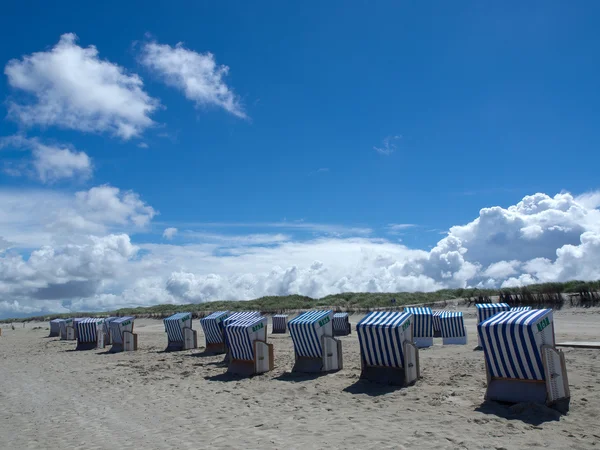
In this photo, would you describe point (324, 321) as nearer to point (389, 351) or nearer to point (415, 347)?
point (389, 351)

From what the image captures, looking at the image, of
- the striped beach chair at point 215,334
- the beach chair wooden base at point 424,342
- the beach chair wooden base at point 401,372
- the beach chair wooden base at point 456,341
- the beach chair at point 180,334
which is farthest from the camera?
the beach chair at point 180,334

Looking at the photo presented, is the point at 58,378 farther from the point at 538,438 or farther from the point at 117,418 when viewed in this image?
the point at 538,438

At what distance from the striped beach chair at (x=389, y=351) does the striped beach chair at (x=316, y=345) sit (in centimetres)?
167

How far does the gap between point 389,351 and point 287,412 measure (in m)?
2.75

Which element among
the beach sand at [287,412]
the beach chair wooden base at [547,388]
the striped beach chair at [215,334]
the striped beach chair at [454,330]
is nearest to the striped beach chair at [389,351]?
the beach sand at [287,412]

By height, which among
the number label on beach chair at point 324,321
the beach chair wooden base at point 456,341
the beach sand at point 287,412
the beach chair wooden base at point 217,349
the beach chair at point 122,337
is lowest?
the beach sand at point 287,412

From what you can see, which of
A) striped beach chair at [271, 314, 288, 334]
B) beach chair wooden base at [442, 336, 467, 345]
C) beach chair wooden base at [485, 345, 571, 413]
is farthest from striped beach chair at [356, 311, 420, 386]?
striped beach chair at [271, 314, 288, 334]

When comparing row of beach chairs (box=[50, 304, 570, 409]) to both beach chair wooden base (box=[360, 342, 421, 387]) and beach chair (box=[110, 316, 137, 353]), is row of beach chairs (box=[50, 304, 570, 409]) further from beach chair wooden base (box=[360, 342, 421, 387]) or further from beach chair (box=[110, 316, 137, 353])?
beach chair (box=[110, 316, 137, 353])

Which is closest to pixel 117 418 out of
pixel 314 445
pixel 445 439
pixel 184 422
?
pixel 184 422

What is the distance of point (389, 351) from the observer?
10172mm

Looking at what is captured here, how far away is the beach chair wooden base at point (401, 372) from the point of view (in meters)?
9.91

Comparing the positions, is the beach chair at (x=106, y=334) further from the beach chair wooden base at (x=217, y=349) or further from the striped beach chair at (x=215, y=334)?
the beach chair wooden base at (x=217, y=349)

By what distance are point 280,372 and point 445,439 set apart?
6848 mm

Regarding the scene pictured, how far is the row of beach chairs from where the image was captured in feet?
25.3
